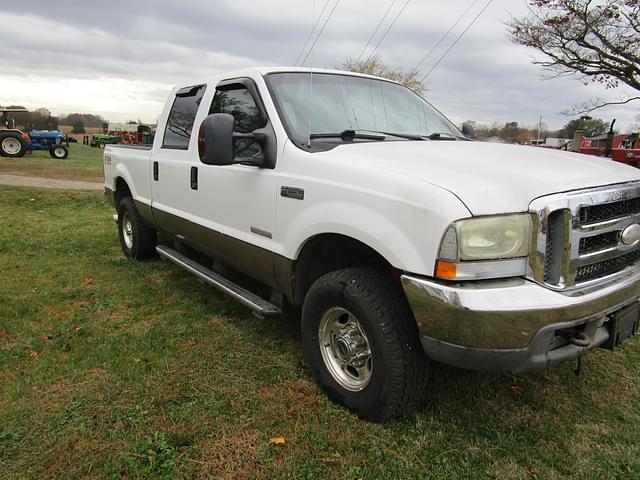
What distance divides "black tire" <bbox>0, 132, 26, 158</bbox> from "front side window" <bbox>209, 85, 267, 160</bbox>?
21.4 metres

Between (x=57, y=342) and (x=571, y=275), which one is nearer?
(x=571, y=275)

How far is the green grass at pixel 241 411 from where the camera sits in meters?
2.39

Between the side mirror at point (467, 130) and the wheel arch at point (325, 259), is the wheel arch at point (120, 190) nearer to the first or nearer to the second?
the wheel arch at point (325, 259)

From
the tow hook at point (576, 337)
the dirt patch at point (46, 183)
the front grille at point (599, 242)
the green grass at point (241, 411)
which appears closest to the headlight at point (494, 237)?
the front grille at point (599, 242)

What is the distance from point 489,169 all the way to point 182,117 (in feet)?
9.93

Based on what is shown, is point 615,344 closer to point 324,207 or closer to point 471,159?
point 471,159

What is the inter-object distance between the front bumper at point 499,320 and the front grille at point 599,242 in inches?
8.0

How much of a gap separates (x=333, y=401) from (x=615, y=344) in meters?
1.50

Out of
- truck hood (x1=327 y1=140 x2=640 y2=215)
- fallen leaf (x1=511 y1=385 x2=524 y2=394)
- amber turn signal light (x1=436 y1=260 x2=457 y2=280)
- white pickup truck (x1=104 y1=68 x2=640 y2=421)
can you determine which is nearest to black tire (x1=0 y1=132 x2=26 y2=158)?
white pickup truck (x1=104 y1=68 x2=640 y2=421)

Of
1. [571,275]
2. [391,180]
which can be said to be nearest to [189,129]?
[391,180]

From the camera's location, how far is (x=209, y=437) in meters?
2.57

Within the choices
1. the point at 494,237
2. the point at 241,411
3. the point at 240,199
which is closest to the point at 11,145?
the point at 240,199

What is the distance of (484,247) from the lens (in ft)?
6.88

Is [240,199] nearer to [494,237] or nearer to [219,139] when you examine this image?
[219,139]
